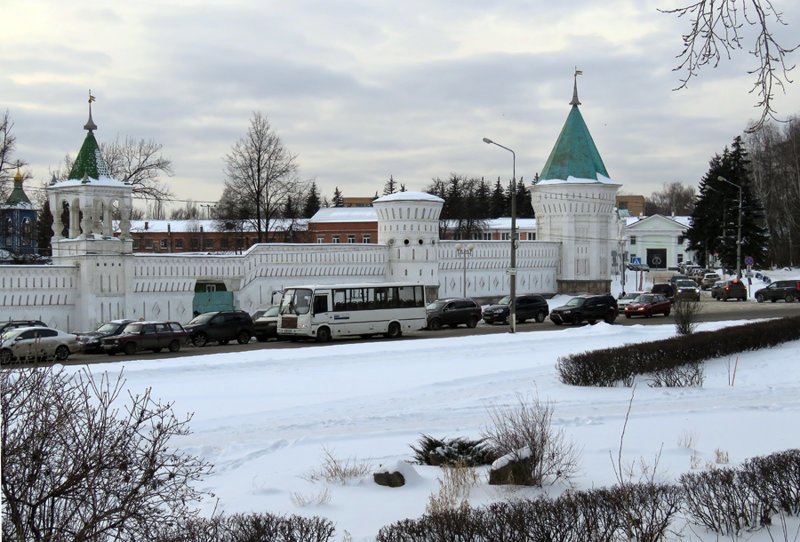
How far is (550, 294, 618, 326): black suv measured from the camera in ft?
117

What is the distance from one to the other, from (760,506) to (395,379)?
11.0 metres

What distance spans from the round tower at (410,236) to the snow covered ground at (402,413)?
19363 mm

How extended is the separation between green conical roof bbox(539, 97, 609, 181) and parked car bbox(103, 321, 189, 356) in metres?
28.5

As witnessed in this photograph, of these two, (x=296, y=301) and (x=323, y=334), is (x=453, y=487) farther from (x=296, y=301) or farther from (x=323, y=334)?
(x=296, y=301)

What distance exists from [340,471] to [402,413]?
4728 mm

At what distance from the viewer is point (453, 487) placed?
910 cm

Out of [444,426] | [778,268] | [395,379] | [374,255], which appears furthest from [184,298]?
[778,268]

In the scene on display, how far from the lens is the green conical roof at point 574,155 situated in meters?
49.7

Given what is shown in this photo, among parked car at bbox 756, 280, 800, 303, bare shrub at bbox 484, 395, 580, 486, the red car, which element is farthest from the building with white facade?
bare shrub at bbox 484, 395, 580, 486

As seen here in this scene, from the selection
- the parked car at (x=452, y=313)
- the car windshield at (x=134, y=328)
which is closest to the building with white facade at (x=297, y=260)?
the parked car at (x=452, y=313)

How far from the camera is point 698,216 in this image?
239ft

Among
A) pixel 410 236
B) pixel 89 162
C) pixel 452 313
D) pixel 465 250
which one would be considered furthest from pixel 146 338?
pixel 465 250

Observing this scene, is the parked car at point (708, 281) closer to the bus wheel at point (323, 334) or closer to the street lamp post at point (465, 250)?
the street lamp post at point (465, 250)

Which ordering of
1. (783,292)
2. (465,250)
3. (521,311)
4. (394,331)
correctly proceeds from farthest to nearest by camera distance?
1. (783,292)
2. (465,250)
3. (521,311)
4. (394,331)
